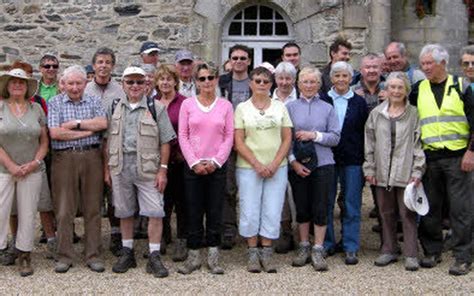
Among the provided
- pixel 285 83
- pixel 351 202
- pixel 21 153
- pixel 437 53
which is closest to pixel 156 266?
pixel 21 153

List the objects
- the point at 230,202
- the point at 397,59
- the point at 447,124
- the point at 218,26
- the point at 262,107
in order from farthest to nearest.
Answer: the point at 218,26 → the point at 397,59 → the point at 230,202 → the point at 262,107 → the point at 447,124

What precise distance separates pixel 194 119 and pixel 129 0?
5.39m

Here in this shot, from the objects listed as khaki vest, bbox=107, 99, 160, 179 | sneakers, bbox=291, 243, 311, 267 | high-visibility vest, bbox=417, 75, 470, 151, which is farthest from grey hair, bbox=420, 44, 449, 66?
khaki vest, bbox=107, 99, 160, 179

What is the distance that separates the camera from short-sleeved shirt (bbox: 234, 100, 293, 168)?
6113 millimetres

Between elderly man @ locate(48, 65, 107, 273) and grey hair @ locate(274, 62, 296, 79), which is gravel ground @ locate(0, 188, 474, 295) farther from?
grey hair @ locate(274, 62, 296, 79)

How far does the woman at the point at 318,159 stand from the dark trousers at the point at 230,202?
0.85m

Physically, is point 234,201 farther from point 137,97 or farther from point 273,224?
point 137,97

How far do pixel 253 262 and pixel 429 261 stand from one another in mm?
1595

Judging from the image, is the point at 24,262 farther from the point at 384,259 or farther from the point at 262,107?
the point at 384,259

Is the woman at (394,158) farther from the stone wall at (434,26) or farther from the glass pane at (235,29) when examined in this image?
the stone wall at (434,26)

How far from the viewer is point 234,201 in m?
7.23

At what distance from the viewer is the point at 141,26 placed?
35.6 feet

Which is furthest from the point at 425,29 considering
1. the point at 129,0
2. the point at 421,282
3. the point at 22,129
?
the point at 22,129

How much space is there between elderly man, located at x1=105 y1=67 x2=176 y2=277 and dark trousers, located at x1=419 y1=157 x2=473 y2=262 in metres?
2.34
